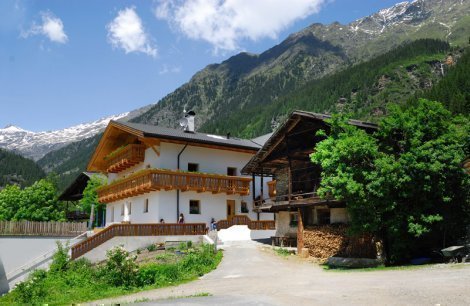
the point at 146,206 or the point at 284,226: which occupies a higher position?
the point at 146,206

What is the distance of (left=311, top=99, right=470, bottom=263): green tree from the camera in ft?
64.1

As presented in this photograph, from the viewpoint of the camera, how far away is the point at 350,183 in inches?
782

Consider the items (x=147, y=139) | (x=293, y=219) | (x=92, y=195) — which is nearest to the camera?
(x=293, y=219)

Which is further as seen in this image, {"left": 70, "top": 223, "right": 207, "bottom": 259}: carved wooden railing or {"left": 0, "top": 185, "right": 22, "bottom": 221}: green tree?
{"left": 0, "top": 185, "right": 22, "bottom": 221}: green tree

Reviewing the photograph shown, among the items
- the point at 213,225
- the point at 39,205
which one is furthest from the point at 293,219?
the point at 39,205

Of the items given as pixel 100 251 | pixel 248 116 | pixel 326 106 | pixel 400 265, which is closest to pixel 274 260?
pixel 400 265

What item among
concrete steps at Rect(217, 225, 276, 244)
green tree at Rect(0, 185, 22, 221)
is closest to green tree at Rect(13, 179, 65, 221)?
green tree at Rect(0, 185, 22, 221)

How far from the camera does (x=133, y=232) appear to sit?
30.0 metres

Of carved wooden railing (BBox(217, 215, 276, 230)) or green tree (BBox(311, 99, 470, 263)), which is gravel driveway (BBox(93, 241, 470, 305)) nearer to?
green tree (BBox(311, 99, 470, 263))

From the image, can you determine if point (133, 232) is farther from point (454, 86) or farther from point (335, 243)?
point (454, 86)

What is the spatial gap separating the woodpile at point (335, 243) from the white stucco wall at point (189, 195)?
12410 mm

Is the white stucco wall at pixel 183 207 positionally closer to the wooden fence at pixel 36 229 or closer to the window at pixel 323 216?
the wooden fence at pixel 36 229

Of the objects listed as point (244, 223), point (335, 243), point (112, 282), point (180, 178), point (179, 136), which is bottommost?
point (112, 282)

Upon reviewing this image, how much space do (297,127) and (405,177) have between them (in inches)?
399
